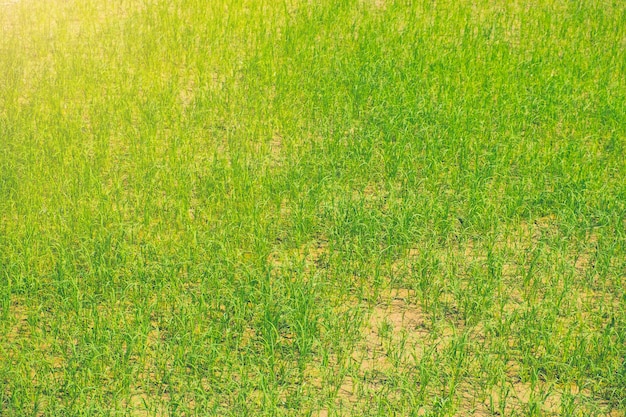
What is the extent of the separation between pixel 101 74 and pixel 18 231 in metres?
2.62

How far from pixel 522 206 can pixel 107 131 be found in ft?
10.5

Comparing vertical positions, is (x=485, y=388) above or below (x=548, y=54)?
below

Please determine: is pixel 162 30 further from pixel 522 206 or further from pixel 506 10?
pixel 522 206

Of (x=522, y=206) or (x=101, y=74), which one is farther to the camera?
(x=101, y=74)

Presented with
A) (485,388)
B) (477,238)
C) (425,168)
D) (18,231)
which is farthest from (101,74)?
(485,388)

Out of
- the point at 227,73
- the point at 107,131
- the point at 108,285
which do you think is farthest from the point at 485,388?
the point at 227,73

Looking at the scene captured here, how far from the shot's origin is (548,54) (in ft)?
25.7

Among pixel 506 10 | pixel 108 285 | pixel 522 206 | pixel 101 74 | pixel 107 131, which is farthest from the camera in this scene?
pixel 506 10

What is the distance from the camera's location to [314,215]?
17.9 feet

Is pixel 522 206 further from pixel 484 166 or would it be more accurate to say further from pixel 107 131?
pixel 107 131

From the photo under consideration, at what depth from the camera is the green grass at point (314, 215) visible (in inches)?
162

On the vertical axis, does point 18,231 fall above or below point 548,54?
below

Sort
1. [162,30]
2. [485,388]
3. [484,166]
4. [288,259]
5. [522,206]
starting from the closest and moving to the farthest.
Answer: [485,388]
[288,259]
[522,206]
[484,166]
[162,30]

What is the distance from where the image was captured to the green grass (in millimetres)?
4117
